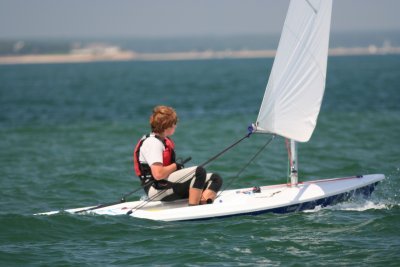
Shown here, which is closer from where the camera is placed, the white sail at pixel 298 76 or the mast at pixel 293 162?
the white sail at pixel 298 76

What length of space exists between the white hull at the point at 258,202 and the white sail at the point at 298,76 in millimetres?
659

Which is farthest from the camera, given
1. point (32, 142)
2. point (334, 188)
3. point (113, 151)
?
point (32, 142)

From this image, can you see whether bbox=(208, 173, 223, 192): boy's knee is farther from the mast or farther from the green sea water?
the mast

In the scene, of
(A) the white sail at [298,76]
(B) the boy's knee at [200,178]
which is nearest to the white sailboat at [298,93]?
(A) the white sail at [298,76]

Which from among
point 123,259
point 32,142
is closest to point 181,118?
point 32,142

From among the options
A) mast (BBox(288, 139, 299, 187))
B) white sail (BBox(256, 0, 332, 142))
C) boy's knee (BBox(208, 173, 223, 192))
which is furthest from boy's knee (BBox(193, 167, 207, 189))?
mast (BBox(288, 139, 299, 187))

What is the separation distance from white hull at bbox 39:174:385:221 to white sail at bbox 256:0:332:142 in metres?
0.66

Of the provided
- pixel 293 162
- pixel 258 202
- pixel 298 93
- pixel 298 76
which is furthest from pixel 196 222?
pixel 298 76

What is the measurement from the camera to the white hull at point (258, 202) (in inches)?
332

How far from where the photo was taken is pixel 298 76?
9000 mm

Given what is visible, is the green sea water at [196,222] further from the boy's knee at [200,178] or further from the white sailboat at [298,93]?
the boy's knee at [200,178]

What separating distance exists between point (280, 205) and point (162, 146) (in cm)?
151

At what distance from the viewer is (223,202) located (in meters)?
8.64

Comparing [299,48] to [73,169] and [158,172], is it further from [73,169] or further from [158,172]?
[73,169]
